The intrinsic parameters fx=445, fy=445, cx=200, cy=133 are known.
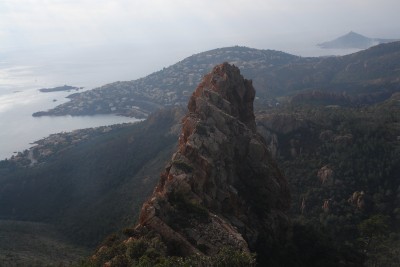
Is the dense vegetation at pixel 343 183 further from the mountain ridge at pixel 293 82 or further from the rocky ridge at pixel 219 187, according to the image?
the mountain ridge at pixel 293 82

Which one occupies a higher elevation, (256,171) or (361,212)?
(256,171)

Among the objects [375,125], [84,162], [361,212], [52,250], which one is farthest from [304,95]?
[52,250]

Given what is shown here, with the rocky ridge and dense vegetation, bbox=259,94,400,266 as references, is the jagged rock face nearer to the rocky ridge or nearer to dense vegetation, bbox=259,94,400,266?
the rocky ridge

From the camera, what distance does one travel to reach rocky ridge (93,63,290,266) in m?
25.0

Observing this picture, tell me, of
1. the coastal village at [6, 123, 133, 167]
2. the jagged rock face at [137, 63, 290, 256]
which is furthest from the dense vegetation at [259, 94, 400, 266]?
the coastal village at [6, 123, 133, 167]

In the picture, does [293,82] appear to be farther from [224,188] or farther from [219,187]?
[219,187]

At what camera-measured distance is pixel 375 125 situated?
65500 millimetres

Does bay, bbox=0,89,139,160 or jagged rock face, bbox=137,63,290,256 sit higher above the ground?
jagged rock face, bbox=137,63,290,256

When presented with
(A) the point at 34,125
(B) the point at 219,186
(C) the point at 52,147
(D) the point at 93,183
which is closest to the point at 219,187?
(B) the point at 219,186

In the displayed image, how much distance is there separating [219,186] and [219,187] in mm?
111

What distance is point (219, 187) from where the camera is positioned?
31344 mm

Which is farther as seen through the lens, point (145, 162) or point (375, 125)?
point (145, 162)

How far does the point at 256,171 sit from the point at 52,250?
90.3 feet

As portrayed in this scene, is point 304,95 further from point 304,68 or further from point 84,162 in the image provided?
point 304,68
